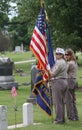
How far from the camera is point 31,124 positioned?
1351cm

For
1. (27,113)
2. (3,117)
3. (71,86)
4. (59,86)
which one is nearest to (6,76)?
(71,86)

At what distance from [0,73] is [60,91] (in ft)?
41.8

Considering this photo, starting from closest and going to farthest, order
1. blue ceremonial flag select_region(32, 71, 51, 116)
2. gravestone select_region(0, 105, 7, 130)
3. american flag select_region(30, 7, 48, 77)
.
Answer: gravestone select_region(0, 105, 7, 130), american flag select_region(30, 7, 48, 77), blue ceremonial flag select_region(32, 71, 51, 116)

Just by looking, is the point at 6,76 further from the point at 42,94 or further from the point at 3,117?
the point at 3,117

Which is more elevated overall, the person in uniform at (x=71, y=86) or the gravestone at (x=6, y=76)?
the person in uniform at (x=71, y=86)

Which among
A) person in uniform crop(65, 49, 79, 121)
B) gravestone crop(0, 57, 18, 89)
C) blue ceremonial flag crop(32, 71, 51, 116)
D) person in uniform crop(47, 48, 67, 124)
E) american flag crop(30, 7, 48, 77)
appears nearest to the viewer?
person in uniform crop(47, 48, 67, 124)

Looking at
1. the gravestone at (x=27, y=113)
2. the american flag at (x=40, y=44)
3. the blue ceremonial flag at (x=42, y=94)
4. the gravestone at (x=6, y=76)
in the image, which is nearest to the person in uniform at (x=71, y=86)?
the blue ceremonial flag at (x=42, y=94)

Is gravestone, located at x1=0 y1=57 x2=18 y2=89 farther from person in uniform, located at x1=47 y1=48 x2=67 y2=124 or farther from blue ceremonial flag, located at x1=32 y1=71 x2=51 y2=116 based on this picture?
person in uniform, located at x1=47 y1=48 x2=67 y2=124

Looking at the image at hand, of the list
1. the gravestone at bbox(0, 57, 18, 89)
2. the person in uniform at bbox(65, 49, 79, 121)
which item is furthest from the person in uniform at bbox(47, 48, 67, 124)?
the gravestone at bbox(0, 57, 18, 89)

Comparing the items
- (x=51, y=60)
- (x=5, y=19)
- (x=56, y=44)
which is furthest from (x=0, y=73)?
(x=5, y=19)

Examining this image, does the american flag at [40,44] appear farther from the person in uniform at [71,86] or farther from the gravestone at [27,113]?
the gravestone at [27,113]

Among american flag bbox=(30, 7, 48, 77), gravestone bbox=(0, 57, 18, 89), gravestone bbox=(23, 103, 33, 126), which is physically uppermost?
american flag bbox=(30, 7, 48, 77)

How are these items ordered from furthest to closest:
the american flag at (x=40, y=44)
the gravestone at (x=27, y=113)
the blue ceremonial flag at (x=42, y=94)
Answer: the blue ceremonial flag at (x=42, y=94) → the american flag at (x=40, y=44) → the gravestone at (x=27, y=113)

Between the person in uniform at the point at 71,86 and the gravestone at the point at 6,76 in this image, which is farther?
the gravestone at the point at 6,76
